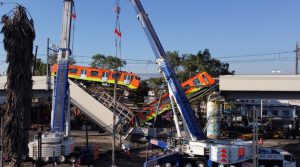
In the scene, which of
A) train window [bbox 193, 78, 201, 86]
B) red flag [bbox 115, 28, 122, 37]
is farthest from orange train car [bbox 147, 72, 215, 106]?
red flag [bbox 115, 28, 122, 37]

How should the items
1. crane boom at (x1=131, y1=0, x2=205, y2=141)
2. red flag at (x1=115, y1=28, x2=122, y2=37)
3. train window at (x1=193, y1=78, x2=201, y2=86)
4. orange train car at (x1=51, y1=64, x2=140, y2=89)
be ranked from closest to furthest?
crane boom at (x1=131, y1=0, x2=205, y2=141) < red flag at (x1=115, y1=28, x2=122, y2=37) < train window at (x1=193, y1=78, x2=201, y2=86) < orange train car at (x1=51, y1=64, x2=140, y2=89)

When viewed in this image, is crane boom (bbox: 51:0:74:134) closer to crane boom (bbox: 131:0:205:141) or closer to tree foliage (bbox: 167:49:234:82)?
crane boom (bbox: 131:0:205:141)

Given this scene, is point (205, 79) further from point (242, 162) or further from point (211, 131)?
point (242, 162)

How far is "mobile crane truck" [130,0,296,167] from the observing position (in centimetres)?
2700

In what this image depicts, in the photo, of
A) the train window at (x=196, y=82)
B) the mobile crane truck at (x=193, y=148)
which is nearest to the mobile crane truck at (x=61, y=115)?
the mobile crane truck at (x=193, y=148)

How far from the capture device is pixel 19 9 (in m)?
14.2

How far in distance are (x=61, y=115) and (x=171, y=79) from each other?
29.8 feet

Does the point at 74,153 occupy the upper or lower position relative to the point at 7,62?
lower

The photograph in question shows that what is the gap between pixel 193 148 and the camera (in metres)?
28.4

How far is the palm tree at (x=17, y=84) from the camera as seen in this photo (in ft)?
45.2

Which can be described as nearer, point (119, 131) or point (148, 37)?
point (148, 37)

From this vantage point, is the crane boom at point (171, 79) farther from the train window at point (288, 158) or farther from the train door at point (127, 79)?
the train door at point (127, 79)

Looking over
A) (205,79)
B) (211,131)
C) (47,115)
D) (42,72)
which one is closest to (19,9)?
(205,79)

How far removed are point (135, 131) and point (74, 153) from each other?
1401 cm
